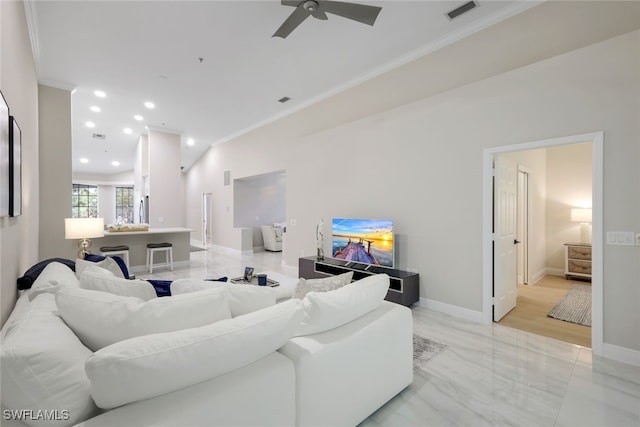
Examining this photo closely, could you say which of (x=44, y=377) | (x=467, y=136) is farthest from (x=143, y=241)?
(x=467, y=136)

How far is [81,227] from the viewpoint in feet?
11.8

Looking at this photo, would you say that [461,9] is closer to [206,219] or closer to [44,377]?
[44,377]

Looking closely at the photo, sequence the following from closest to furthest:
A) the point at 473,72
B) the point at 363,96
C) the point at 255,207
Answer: the point at 473,72, the point at 363,96, the point at 255,207

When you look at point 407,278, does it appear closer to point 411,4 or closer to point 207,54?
point 411,4

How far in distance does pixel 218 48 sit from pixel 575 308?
6106mm

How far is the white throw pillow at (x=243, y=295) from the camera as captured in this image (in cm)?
163

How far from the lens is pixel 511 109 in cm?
329

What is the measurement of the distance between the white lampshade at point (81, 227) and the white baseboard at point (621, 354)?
5.69m

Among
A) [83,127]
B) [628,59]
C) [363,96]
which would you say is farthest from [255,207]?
[628,59]

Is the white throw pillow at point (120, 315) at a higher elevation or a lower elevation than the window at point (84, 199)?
lower

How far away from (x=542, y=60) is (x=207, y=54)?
166 inches

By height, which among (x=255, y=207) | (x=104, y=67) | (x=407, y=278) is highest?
(x=104, y=67)

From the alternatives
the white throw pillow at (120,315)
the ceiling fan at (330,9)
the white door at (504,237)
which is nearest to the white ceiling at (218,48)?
the ceiling fan at (330,9)

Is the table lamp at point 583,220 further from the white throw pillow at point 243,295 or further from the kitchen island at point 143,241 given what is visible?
the kitchen island at point 143,241
